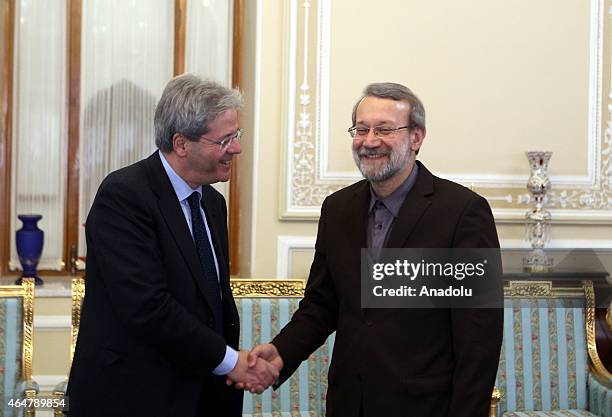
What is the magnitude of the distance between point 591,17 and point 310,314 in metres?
2.92

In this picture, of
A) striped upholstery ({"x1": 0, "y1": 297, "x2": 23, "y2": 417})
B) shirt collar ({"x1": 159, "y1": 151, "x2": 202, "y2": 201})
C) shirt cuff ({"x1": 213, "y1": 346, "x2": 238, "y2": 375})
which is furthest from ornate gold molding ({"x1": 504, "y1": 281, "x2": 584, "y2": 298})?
striped upholstery ({"x1": 0, "y1": 297, "x2": 23, "y2": 417})

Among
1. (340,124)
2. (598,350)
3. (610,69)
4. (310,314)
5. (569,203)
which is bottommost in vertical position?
(598,350)

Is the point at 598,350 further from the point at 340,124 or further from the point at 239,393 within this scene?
the point at 239,393

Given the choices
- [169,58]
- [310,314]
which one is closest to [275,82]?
[169,58]

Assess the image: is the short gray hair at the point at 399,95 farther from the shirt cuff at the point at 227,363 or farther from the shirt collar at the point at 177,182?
the shirt cuff at the point at 227,363

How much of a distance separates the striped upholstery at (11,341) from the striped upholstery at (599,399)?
2.51 m

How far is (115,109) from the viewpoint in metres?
5.05

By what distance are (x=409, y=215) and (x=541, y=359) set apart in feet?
6.28

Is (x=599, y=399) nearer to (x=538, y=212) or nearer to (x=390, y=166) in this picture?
(x=538, y=212)

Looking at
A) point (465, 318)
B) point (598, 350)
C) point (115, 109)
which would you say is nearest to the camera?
point (465, 318)

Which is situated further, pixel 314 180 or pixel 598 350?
pixel 314 180

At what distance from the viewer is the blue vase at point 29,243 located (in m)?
4.73

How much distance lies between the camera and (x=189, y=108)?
8.11 ft

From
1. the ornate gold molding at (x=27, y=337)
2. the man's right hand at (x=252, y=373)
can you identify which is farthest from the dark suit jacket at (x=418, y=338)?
the ornate gold molding at (x=27, y=337)
